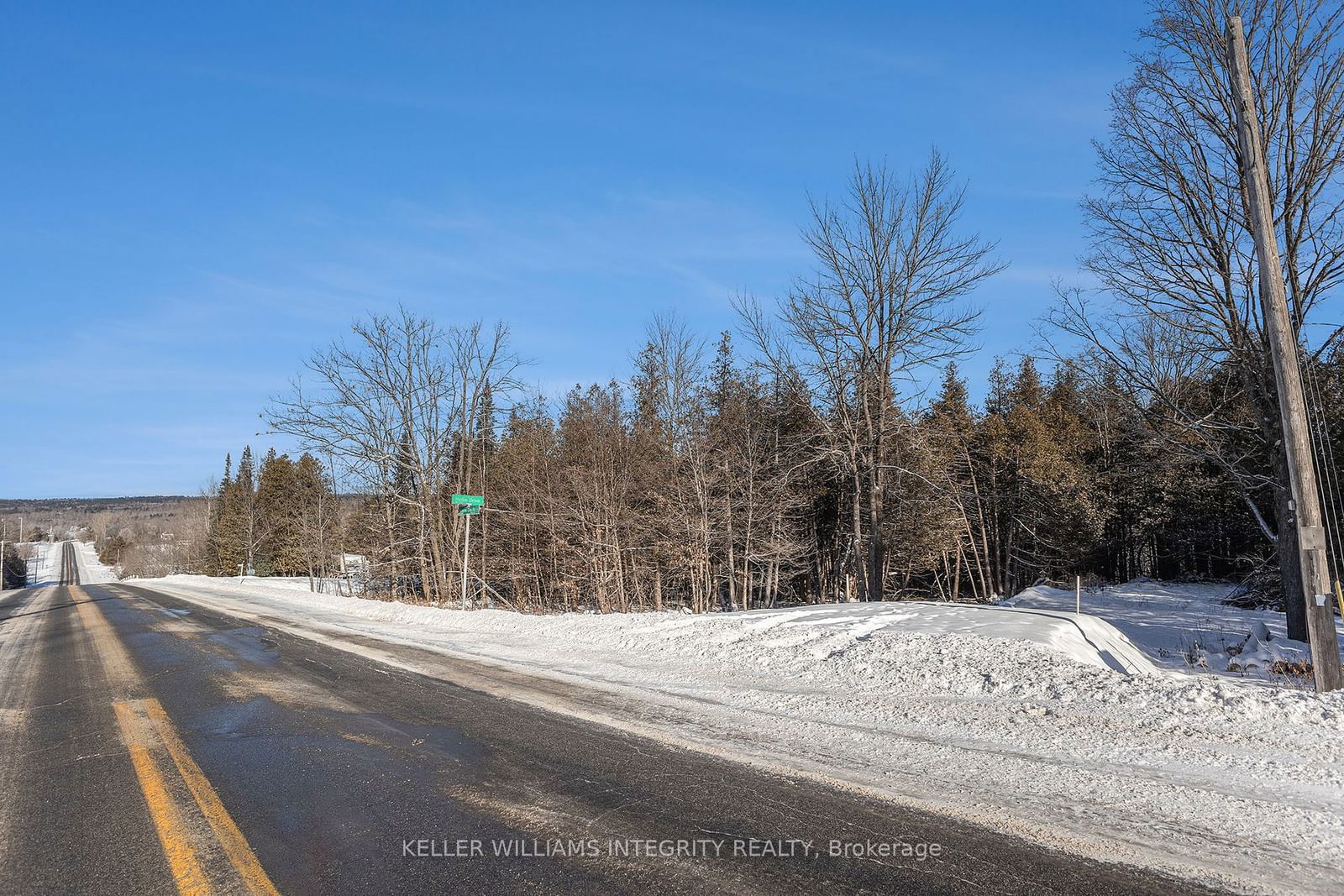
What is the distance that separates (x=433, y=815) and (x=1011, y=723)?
4608 millimetres

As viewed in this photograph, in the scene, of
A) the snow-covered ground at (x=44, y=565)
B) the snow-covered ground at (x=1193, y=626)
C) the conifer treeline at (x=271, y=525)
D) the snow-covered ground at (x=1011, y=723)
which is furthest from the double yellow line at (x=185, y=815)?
the snow-covered ground at (x=44, y=565)

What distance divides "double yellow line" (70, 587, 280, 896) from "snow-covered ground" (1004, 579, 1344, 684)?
382 inches

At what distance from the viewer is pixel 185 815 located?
434 cm

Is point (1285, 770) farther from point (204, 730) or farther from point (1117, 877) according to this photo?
point (204, 730)

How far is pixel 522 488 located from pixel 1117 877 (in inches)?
1025

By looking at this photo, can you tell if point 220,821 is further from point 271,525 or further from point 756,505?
point 271,525

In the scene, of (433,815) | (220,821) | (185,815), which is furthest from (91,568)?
(433,815)

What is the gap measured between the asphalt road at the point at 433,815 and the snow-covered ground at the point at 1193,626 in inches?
270

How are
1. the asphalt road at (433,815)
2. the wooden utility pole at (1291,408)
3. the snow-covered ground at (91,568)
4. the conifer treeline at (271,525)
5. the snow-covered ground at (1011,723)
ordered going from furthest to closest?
the snow-covered ground at (91,568) → the conifer treeline at (271,525) → the wooden utility pole at (1291,408) → the snow-covered ground at (1011,723) → the asphalt road at (433,815)

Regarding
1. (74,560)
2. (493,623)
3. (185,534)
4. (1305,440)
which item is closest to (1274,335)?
(1305,440)

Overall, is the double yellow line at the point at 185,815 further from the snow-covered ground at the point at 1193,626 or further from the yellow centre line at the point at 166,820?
the snow-covered ground at the point at 1193,626

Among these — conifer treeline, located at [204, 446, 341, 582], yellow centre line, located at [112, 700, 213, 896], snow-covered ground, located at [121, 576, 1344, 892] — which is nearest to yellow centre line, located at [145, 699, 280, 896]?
yellow centre line, located at [112, 700, 213, 896]

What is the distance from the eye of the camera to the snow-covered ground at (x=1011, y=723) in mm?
3988

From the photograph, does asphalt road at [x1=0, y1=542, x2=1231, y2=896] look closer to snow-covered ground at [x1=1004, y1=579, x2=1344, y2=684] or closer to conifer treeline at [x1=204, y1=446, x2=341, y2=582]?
snow-covered ground at [x1=1004, y1=579, x2=1344, y2=684]
